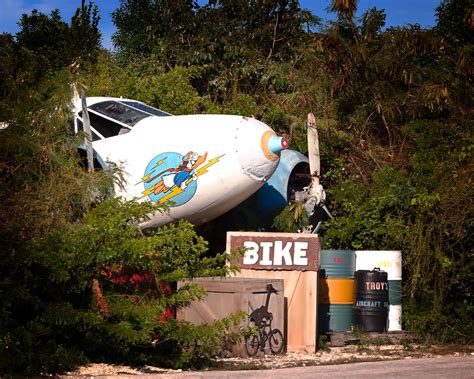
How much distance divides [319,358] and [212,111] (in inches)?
288

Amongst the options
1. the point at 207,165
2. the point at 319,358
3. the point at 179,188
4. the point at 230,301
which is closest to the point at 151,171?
the point at 179,188

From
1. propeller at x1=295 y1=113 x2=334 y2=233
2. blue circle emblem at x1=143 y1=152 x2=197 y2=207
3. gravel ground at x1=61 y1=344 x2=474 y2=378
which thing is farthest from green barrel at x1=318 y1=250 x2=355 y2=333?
blue circle emblem at x1=143 y1=152 x2=197 y2=207

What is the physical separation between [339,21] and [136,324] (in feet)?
37.9

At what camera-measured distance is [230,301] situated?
10688mm

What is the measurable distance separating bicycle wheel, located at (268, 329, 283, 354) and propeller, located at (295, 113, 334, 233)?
3328 mm

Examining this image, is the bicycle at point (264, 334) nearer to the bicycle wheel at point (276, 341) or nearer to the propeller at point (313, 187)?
the bicycle wheel at point (276, 341)

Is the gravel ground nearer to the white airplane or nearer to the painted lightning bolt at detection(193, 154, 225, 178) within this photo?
the white airplane

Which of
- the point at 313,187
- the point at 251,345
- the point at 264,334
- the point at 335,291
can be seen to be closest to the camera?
the point at 251,345

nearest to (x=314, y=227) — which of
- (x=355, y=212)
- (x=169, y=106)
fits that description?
(x=355, y=212)

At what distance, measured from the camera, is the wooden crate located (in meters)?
10.6

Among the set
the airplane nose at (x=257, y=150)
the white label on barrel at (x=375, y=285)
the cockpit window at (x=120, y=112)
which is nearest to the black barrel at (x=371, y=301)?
the white label on barrel at (x=375, y=285)

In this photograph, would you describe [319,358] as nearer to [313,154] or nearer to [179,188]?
[179,188]

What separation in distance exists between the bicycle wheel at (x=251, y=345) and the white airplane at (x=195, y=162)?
2284 millimetres

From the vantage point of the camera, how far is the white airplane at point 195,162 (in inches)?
472
